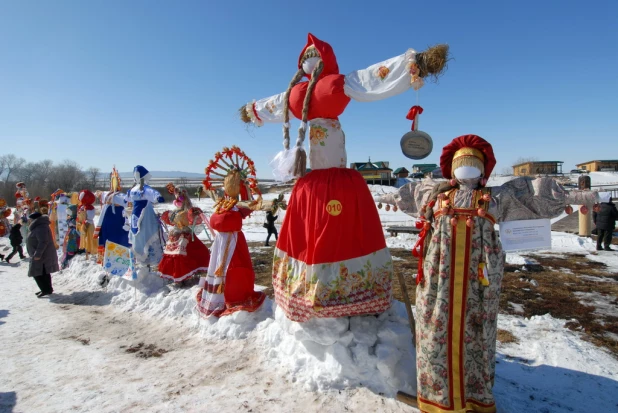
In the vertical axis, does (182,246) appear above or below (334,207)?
below

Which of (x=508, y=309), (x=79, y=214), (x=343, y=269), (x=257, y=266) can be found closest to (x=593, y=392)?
(x=508, y=309)

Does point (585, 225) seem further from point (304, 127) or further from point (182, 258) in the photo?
point (182, 258)

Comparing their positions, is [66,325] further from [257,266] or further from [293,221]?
[293,221]

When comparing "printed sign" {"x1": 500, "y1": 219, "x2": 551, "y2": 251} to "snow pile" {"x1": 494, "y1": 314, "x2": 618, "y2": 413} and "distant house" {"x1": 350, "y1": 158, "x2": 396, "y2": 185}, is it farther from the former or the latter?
"distant house" {"x1": 350, "y1": 158, "x2": 396, "y2": 185}

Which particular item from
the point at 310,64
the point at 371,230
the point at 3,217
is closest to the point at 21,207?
the point at 3,217

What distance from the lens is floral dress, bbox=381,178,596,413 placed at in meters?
2.44

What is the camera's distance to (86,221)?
9.01 meters

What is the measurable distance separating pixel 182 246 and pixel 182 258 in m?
0.25

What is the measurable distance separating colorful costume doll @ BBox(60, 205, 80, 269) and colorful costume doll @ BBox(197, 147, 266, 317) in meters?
6.50

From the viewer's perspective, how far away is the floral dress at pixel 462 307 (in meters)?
2.44

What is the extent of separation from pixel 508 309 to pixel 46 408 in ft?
19.0

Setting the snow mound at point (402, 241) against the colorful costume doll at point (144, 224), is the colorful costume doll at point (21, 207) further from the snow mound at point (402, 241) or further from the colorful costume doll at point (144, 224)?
the snow mound at point (402, 241)

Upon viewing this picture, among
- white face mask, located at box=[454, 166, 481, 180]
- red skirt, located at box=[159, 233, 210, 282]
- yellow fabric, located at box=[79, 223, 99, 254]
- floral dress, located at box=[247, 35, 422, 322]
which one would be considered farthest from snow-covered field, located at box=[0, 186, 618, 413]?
yellow fabric, located at box=[79, 223, 99, 254]

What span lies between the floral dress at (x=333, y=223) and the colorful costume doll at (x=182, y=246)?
10.7 ft
